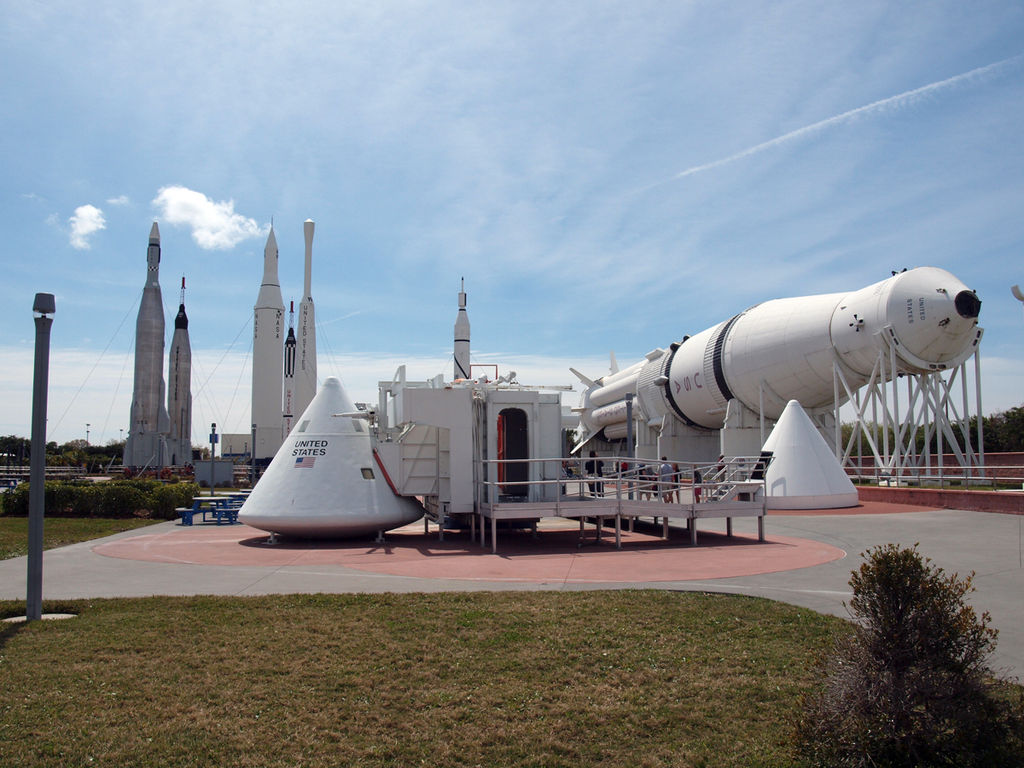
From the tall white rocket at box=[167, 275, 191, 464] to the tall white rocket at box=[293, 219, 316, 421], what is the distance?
14782 millimetres

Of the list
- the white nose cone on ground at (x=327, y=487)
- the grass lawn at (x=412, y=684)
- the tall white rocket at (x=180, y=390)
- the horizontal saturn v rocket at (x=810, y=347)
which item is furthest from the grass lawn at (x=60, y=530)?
the tall white rocket at (x=180, y=390)

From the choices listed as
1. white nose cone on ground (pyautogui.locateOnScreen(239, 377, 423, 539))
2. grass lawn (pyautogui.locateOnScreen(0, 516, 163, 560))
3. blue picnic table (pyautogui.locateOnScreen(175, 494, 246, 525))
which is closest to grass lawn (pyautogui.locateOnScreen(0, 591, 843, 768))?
white nose cone on ground (pyautogui.locateOnScreen(239, 377, 423, 539))

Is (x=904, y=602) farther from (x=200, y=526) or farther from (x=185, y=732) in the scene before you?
(x=200, y=526)

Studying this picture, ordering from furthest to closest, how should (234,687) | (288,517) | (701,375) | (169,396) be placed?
(169,396), (701,375), (288,517), (234,687)

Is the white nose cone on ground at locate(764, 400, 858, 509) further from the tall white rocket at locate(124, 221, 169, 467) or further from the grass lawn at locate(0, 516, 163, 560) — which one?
the tall white rocket at locate(124, 221, 169, 467)

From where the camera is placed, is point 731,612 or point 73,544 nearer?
point 731,612

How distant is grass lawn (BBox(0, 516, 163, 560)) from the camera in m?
14.3

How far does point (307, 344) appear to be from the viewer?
164 feet

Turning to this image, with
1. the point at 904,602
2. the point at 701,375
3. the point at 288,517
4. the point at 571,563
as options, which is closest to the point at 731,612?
the point at 904,602

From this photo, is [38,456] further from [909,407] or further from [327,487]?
[909,407]

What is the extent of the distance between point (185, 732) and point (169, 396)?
5979 centimetres

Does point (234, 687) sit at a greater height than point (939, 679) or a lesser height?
lesser

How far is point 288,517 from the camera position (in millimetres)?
14828

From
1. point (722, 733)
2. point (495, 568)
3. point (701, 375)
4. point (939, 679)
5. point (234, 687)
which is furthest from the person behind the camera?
point (701, 375)
